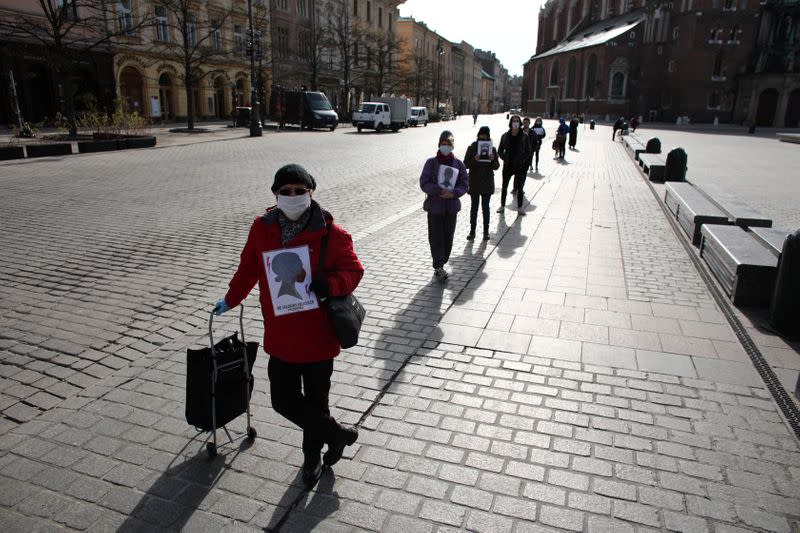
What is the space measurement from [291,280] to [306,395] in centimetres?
70

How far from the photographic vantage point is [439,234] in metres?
6.70

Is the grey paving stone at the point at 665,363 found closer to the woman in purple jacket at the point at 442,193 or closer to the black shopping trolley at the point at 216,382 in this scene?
the woman in purple jacket at the point at 442,193

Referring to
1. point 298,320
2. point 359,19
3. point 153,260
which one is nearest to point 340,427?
point 298,320

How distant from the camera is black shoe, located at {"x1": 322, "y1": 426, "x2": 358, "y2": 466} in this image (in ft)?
10.1

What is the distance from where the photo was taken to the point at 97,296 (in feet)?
19.9

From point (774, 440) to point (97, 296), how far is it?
6310 millimetres

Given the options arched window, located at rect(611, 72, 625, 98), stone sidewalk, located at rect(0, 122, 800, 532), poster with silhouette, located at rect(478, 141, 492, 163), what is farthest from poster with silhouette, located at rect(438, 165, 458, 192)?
arched window, located at rect(611, 72, 625, 98)

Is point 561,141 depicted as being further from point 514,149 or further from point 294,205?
point 294,205

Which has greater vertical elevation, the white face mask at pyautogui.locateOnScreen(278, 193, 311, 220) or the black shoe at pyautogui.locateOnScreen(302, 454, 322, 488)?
the white face mask at pyautogui.locateOnScreen(278, 193, 311, 220)

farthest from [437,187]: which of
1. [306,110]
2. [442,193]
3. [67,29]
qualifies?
[306,110]

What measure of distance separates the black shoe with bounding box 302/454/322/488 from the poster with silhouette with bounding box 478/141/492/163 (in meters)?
5.93

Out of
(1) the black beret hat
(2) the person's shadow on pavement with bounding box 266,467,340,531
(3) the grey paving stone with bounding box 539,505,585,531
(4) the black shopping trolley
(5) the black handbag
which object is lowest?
(2) the person's shadow on pavement with bounding box 266,467,340,531

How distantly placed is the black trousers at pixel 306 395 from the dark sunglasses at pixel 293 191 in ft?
2.92

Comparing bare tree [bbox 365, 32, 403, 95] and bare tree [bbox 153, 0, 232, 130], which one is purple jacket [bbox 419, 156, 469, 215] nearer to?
bare tree [bbox 153, 0, 232, 130]
